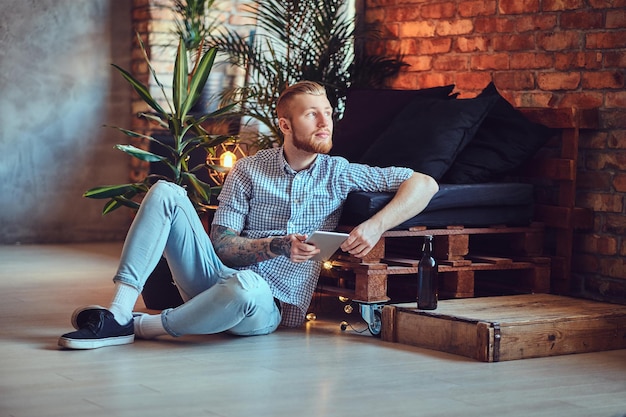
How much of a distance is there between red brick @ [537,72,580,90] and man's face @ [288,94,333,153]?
146 centimetres

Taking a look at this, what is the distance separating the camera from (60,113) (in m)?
7.70

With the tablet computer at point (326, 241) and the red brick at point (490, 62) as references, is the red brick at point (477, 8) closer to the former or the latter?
the red brick at point (490, 62)

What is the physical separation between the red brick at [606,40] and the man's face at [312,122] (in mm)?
1484

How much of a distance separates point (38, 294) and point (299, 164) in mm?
1674

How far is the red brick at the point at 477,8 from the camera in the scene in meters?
5.70

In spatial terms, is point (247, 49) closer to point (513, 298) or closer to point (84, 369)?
point (513, 298)

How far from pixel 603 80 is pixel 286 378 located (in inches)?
91.7

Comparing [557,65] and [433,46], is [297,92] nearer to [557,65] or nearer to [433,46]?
[557,65]

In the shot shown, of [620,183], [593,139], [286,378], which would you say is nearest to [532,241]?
[620,183]

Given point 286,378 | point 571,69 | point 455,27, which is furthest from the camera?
point 455,27

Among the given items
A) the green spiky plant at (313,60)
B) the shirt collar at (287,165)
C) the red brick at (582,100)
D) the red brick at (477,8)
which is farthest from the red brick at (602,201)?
the green spiky plant at (313,60)

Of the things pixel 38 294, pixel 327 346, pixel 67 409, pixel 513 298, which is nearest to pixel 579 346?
pixel 513 298

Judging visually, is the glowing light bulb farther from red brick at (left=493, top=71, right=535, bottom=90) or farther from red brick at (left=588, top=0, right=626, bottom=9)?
red brick at (left=588, top=0, right=626, bottom=9)

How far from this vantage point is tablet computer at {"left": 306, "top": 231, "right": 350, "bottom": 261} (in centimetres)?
397
